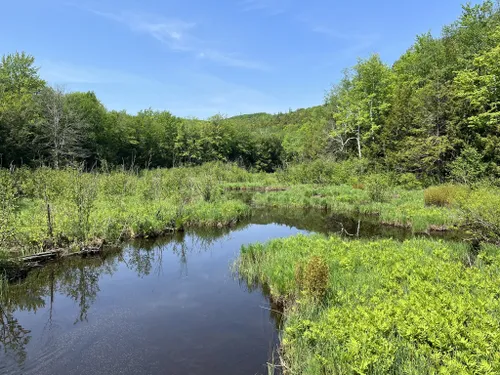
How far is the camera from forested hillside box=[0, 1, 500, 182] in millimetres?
30766

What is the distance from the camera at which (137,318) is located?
28.9ft

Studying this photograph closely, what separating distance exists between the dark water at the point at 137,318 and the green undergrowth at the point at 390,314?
124cm

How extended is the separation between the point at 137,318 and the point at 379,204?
19295 mm

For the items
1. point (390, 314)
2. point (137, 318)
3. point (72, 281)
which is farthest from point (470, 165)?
point (72, 281)

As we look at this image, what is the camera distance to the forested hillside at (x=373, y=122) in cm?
3077

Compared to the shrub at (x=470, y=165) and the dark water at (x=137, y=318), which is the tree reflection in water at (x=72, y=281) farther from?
the shrub at (x=470, y=165)

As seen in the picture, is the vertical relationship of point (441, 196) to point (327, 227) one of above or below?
above

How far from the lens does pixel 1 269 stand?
10562 millimetres

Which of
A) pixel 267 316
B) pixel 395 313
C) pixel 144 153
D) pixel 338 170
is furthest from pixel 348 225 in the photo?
pixel 144 153

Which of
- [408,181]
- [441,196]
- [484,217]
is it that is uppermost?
[408,181]

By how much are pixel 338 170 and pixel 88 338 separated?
116ft

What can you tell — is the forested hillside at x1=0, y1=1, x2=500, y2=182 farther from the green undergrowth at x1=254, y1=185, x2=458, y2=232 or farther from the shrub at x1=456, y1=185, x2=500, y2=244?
the shrub at x1=456, y1=185, x2=500, y2=244

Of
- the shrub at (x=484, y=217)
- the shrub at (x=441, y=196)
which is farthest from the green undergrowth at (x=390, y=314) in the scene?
the shrub at (x=441, y=196)

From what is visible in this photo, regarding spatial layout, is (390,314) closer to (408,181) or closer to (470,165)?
(470,165)
